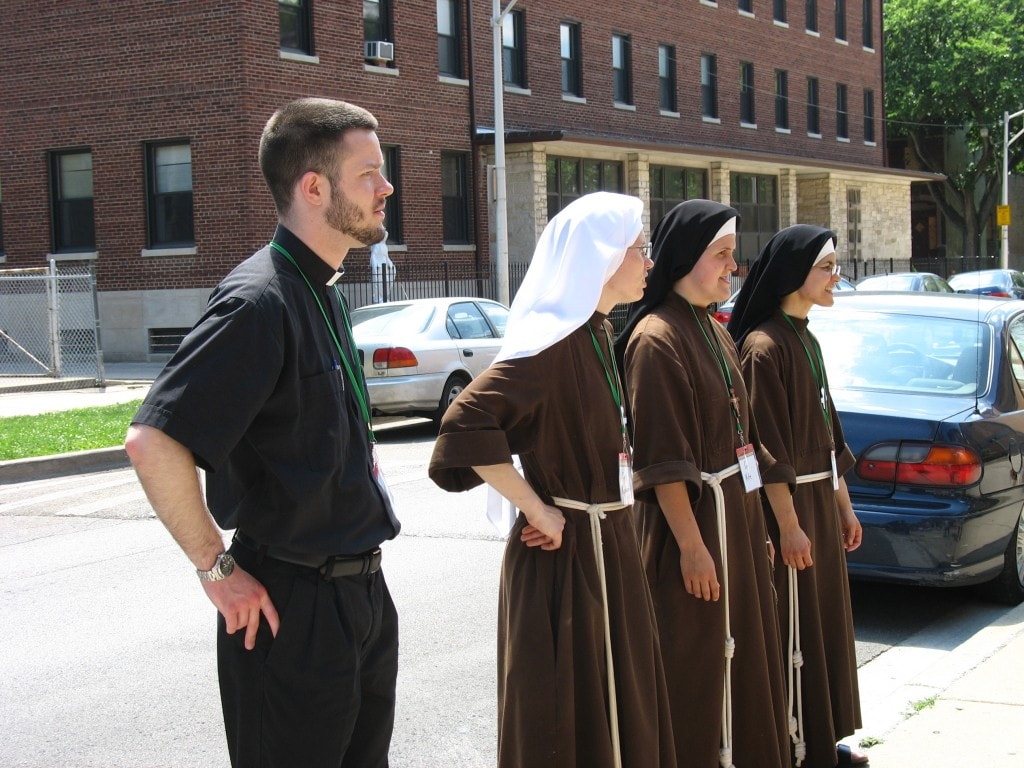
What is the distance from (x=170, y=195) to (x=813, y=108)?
25.3 meters

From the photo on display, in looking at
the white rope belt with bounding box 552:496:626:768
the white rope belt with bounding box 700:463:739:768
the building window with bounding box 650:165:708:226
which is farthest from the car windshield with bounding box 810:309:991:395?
the building window with bounding box 650:165:708:226

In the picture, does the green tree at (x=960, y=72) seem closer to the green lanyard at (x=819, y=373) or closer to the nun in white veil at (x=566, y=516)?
the green lanyard at (x=819, y=373)

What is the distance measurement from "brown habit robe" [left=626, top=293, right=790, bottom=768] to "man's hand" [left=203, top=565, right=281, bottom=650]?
1350 millimetres

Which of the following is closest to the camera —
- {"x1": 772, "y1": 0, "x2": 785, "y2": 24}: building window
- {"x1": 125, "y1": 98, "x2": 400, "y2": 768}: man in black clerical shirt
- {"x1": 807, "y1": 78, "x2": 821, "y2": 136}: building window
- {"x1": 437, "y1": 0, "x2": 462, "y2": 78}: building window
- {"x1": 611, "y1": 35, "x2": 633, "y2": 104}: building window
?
{"x1": 125, "y1": 98, "x2": 400, "y2": 768}: man in black clerical shirt

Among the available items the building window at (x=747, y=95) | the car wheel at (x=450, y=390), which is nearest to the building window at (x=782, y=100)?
the building window at (x=747, y=95)

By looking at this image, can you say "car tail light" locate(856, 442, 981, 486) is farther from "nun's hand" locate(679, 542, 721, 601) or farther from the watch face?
the watch face

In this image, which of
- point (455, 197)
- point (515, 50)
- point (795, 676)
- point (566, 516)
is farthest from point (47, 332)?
point (566, 516)

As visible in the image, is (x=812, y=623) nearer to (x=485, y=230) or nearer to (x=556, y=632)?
(x=556, y=632)

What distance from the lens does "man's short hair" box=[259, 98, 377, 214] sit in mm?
2922

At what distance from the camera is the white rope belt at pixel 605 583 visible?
330 centimetres

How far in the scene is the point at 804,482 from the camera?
4.55 m

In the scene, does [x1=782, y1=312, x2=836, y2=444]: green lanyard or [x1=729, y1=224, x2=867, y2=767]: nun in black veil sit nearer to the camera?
[x1=729, y1=224, x2=867, y2=767]: nun in black veil

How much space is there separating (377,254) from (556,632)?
20.9 metres

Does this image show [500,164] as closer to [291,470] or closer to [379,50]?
[379,50]
